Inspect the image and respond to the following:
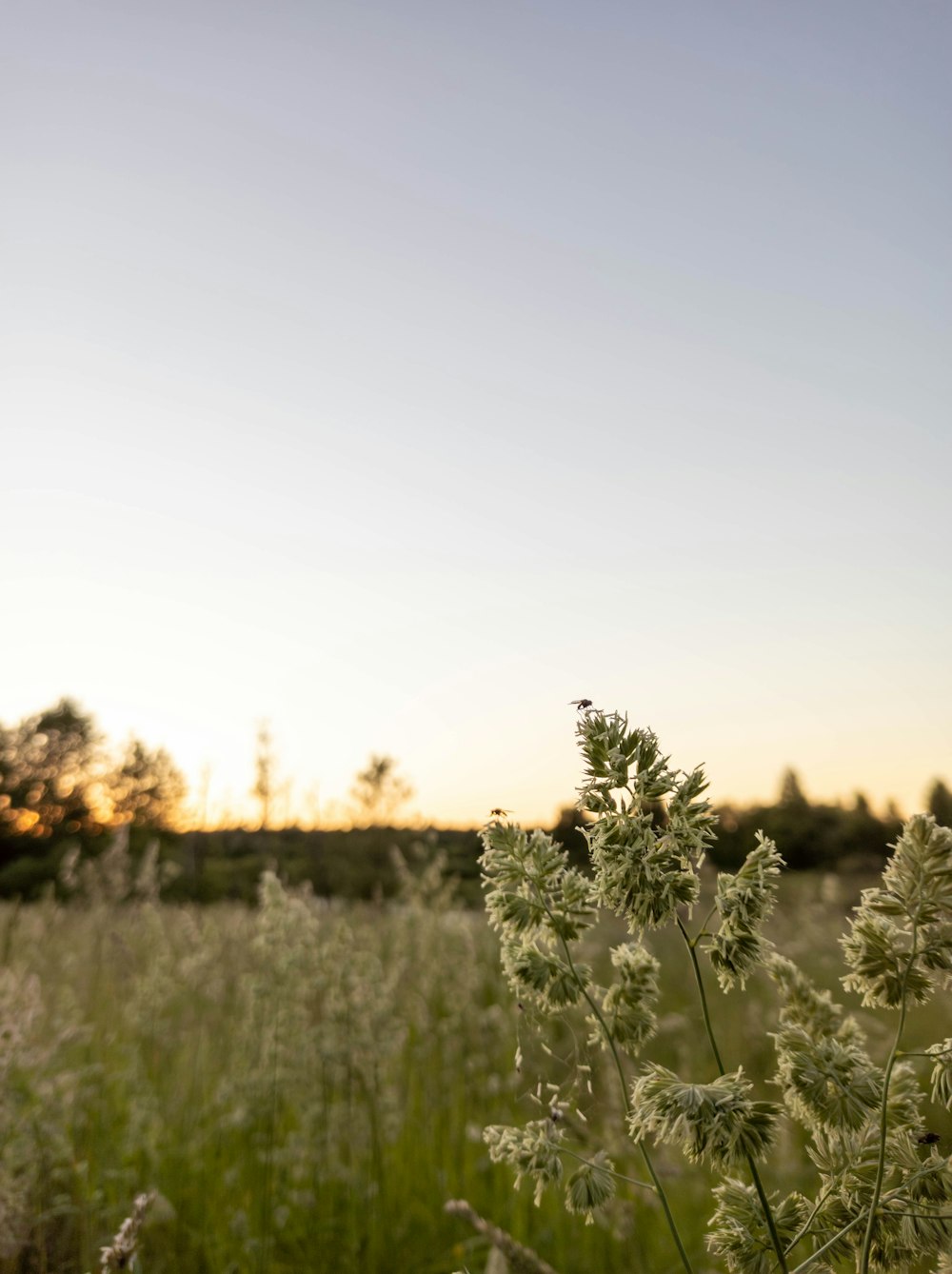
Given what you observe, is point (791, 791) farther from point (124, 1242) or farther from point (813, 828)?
point (124, 1242)

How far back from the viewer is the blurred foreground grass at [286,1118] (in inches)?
152

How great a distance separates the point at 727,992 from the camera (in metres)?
1.20

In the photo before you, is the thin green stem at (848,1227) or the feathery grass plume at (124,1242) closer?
the thin green stem at (848,1227)

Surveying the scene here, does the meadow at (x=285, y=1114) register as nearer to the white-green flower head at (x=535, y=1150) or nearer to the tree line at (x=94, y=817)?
the white-green flower head at (x=535, y=1150)

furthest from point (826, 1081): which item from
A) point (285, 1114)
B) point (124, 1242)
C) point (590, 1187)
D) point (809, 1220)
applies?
point (285, 1114)

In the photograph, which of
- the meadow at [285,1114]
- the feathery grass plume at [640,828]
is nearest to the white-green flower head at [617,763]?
the feathery grass plume at [640,828]

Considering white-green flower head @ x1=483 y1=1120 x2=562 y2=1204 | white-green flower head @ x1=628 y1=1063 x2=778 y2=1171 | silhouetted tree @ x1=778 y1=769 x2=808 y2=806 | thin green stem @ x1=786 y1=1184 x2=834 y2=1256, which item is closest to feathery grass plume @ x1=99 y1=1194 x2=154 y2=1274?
white-green flower head @ x1=483 y1=1120 x2=562 y2=1204

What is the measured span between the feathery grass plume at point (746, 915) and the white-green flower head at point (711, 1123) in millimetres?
156

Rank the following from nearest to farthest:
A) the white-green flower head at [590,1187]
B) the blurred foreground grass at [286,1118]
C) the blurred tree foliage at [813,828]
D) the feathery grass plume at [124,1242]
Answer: the white-green flower head at [590,1187] → the feathery grass plume at [124,1242] → the blurred foreground grass at [286,1118] → the blurred tree foliage at [813,828]

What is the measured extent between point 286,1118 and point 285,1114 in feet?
0.26

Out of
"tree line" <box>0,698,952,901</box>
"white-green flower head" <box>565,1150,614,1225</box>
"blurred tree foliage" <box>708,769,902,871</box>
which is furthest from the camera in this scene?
"blurred tree foliage" <box>708,769,902,871</box>

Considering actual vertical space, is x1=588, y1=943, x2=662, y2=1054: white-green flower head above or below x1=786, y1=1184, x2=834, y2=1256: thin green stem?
above

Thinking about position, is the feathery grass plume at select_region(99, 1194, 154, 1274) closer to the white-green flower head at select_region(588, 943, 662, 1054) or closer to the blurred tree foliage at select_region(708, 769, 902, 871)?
the white-green flower head at select_region(588, 943, 662, 1054)

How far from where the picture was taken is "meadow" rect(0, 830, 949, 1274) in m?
3.87
